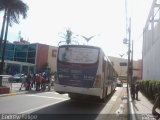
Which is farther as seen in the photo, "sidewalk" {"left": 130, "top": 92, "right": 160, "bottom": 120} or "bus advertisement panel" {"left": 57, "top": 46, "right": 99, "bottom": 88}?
"bus advertisement panel" {"left": 57, "top": 46, "right": 99, "bottom": 88}

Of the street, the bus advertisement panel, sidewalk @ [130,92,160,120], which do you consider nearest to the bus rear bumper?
the bus advertisement panel

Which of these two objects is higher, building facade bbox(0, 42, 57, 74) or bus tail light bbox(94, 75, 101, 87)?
building facade bbox(0, 42, 57, 74)

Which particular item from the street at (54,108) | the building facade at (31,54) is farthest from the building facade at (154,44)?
the building facade at (31,54)

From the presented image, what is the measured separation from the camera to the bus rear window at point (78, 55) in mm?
17719

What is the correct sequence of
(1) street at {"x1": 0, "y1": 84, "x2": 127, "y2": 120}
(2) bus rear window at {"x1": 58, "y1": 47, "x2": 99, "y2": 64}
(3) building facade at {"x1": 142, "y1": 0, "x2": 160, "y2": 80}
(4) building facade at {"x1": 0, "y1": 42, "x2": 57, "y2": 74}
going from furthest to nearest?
(4) building facade at {"x1": 0, "y1": 42, "x2": 57, "y2": 74} < (3) building facade at {"x1": 142, "y1": 0, "x2": 160, "y2": 80} < (2) bus rear window at {"x1": 58, "y1": 47, "x2": 99, "y2": 64} < (1) street at {"x1": 0, "y1": 84, "x2": 127, "y2": 120}

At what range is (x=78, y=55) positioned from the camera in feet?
59.1

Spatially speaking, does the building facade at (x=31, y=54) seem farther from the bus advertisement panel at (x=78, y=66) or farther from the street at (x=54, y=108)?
the bus advertisement panel at (x=78, y=66)

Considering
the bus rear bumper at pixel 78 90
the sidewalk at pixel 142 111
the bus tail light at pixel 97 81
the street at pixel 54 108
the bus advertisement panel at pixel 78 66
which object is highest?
the bus advertisement panel at pixel 78 66

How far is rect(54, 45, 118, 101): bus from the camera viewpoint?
1748 centimetres

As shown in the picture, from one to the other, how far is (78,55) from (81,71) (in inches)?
38.0

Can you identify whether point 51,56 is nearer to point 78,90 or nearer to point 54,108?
point 78,90

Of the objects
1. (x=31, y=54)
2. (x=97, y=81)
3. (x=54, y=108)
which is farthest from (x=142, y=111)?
(x=31, y=54)

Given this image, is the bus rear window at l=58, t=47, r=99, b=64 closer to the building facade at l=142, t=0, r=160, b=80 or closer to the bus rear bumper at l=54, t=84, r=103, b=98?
the bus rear bumper at l=54, t=84, r=103, b=98

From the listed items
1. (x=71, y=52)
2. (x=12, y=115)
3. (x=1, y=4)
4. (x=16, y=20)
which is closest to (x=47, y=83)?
(x=16, y=20)
